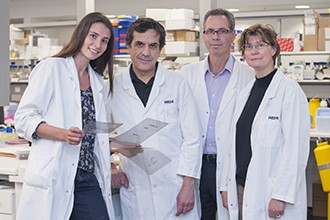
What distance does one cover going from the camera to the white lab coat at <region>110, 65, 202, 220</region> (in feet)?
7.56

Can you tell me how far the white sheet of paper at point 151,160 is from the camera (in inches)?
89.5

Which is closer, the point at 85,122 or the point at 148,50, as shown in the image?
the point at 85,122

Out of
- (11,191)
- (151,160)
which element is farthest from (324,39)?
(11,191)

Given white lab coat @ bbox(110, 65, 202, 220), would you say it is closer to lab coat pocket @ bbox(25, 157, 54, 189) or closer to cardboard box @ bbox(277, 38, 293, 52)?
lab coat pocket @ bbox(25, 157, 54, 189)

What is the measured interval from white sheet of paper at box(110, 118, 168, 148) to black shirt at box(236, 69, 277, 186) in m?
0.35

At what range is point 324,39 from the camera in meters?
5.34

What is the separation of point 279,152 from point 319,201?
3326mm

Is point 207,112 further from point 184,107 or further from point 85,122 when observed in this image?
point 85,122

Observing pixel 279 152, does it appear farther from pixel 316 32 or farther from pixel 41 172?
pixel 316 32

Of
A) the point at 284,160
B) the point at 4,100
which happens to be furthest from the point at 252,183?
the point at 4,100

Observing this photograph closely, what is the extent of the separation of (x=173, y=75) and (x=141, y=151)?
1.35ft

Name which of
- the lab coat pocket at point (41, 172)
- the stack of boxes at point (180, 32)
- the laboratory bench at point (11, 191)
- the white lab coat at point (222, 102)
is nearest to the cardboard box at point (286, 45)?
the stack of boxes at point (180, 32)

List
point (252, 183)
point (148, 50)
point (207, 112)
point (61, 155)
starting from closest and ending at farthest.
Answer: point (61, 155), point (252, 183), point (148, 50), point (207, 112)

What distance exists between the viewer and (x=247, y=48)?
7.24 feet
